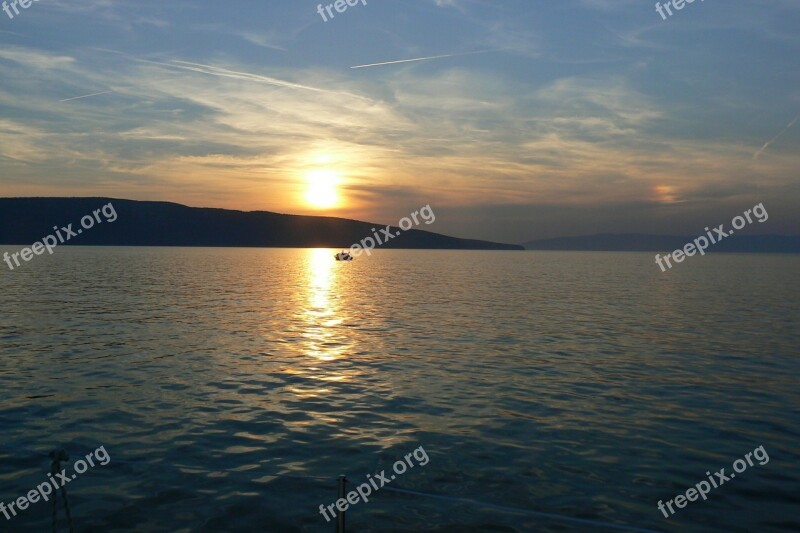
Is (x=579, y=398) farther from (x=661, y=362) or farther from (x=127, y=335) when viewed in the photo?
(x=127, y=335)

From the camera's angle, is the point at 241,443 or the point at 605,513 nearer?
the point at 605,513

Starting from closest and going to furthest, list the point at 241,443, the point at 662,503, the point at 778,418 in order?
the point at 662,503
the point at 241,443
the point at 778,418

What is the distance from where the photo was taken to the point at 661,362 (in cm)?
3328

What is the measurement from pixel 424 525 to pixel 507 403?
1097cm

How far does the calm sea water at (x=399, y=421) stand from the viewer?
14.6m

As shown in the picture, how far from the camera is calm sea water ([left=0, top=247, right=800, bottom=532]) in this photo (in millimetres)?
14617

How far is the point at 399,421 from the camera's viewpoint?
21.5 m

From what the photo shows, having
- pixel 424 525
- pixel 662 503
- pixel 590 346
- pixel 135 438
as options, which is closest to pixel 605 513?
A: pixel 662 503

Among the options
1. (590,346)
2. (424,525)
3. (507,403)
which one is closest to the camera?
(424,525)

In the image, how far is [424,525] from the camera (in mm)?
13766

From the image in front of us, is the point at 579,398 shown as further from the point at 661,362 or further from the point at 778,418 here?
the point at 661,362

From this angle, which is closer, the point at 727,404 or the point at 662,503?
the point at 662,503

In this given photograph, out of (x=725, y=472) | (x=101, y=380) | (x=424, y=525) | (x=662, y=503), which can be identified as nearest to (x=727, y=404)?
(x=725, y=472)

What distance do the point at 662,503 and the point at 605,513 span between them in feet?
6.00
